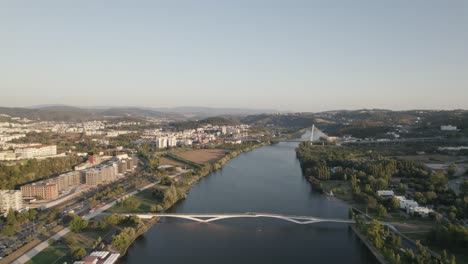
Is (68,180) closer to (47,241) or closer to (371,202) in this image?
(47,241)

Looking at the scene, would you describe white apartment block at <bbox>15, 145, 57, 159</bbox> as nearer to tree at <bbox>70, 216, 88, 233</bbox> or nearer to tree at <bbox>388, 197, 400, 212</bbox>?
tree at <bbox>70, 216, 88, 233</bbox>

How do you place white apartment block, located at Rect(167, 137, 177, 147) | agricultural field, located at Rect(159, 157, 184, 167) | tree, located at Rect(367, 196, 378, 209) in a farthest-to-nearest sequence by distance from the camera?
1. white apartment block, located at Rect(167, 137, 177, 147)
2. agricultural field, located at Rect(159, 157, 184, 167)
3. tree, located at Rect(367, 196, 378, 209)

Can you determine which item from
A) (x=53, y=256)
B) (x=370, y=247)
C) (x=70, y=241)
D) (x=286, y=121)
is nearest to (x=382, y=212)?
(x=370, y=247)

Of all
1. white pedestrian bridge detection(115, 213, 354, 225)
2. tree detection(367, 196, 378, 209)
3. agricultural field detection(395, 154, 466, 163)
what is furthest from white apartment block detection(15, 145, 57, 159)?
agricultural field detection(395, 154, 466, 163)

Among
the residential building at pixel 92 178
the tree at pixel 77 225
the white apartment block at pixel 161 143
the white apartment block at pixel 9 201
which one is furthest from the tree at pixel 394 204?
the white apartment block at pixel 161 143

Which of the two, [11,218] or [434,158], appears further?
[434,158]

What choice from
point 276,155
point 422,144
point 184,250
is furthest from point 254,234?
point 422,144

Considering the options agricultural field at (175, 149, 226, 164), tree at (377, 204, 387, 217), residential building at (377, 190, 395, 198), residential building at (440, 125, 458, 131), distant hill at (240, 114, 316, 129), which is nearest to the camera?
tree at (377, 204, 387, 217)
